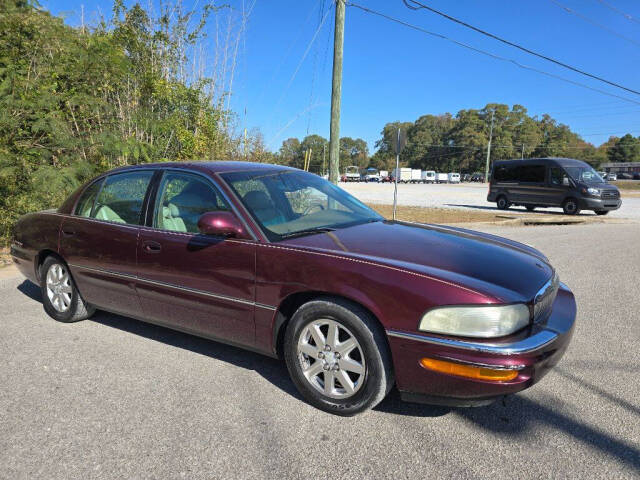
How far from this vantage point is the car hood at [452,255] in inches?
99.5

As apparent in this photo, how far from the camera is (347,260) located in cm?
268

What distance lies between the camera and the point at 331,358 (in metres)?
2.75

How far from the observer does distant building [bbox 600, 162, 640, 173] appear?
113 m

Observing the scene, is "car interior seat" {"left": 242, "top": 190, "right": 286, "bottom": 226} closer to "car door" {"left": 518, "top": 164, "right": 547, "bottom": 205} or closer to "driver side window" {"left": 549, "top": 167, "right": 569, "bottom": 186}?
"driver side window" {"left": 549, "top": 167, "right": 569, "bottom": 186}

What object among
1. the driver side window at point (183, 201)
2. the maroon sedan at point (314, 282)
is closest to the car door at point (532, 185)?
the maroon sedan at point (314, 282)

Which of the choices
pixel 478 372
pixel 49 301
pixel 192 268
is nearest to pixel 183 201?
pixel 192 268

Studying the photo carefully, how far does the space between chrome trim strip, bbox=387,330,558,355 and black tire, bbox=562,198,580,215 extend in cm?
1681

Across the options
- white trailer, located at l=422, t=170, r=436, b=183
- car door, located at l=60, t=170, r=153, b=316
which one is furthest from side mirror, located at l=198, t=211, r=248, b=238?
white trailer, located at l=422, t=170, r=436, b=183

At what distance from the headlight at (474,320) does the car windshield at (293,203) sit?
115 cm

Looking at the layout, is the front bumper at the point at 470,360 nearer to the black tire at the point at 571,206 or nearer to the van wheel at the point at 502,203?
the black tire at the point at 571,206

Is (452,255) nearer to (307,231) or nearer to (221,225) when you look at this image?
(307,231)

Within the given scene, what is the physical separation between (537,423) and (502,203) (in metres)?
19.3

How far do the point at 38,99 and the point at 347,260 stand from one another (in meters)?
7.84

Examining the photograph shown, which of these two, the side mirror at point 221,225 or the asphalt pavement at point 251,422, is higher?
the side mirror at point 221,225
